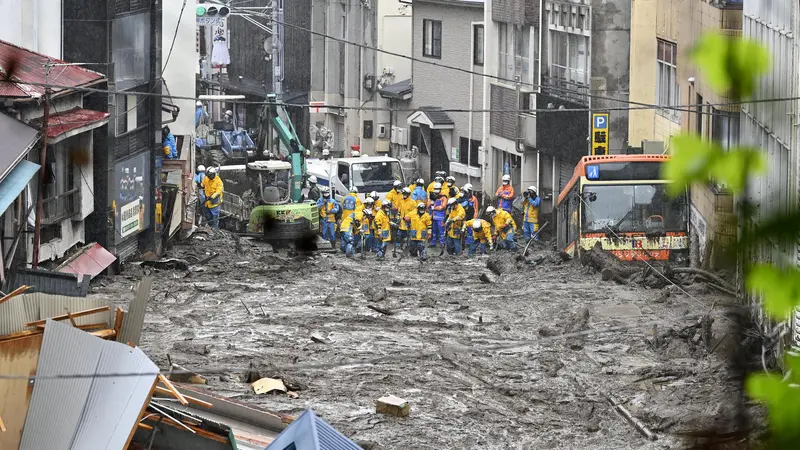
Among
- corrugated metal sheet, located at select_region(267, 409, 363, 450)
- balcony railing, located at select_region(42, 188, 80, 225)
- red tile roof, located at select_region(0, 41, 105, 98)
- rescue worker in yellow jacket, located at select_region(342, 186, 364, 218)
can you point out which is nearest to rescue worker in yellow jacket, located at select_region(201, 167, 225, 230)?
rescue worker in yellow jacket, located at select_region(342, 186, 364, 218)

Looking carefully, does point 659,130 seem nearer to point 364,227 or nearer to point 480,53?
point 364,227

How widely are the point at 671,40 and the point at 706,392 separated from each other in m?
15.6

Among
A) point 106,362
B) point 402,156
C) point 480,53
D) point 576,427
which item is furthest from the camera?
point 402,156

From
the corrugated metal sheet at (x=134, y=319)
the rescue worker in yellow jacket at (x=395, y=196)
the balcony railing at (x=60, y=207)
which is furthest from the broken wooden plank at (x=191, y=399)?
the rescue worker in yellow jacket at (x=395, y=196)

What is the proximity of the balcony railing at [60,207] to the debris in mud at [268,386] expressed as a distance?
5.84 m

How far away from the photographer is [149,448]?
9938mm

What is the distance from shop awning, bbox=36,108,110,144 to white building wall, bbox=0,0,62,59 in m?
1.98

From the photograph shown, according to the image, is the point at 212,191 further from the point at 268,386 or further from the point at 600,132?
the point at 268,386

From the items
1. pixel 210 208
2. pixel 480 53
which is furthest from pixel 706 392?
pixel 480 53

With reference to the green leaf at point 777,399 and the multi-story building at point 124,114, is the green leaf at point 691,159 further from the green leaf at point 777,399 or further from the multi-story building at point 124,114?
the multi-story building at point 124,114

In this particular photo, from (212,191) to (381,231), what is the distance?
4.84 meters

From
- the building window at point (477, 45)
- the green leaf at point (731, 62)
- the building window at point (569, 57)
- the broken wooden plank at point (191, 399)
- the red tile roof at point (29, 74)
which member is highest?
the building window at point (477, 45)

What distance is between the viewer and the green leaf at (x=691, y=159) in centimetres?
136

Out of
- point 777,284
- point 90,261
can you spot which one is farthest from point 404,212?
point 777,284
